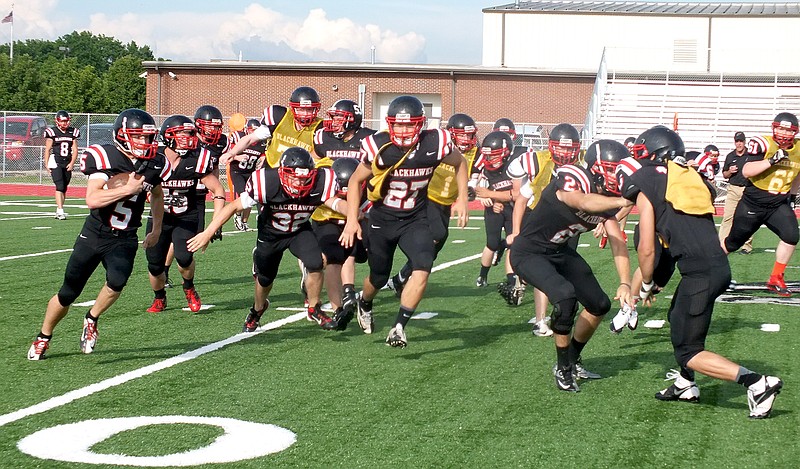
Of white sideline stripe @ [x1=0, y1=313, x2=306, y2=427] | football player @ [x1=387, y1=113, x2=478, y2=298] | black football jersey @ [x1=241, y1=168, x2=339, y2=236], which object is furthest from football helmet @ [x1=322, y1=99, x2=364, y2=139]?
white sideline stripe @ [x1=0, y1=313, x2=306, y2=427]

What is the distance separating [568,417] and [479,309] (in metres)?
3.92

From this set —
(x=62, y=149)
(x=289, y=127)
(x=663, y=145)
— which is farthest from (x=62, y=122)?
(x=663, y=145)

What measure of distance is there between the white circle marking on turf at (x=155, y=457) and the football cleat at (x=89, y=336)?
1.78m

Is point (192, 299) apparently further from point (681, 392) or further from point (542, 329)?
point (681, 392)

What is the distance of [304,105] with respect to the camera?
384 inches

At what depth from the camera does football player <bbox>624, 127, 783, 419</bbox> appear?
221 inches

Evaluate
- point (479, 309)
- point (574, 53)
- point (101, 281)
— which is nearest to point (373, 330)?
point (479, 309)

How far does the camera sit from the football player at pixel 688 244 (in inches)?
221

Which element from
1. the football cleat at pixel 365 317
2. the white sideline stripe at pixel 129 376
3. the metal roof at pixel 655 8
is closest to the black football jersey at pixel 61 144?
the white sideline stripe at pixel 129 376

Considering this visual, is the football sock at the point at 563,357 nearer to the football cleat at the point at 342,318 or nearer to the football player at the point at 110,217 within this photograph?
the football cleat at the point at 342,318

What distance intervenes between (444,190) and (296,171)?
239cm

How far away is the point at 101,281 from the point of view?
431 inches

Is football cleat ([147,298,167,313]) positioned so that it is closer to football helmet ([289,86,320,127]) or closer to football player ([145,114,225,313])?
football player ([145,114,225,313])

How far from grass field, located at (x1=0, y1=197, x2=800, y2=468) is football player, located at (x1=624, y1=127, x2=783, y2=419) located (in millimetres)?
338
